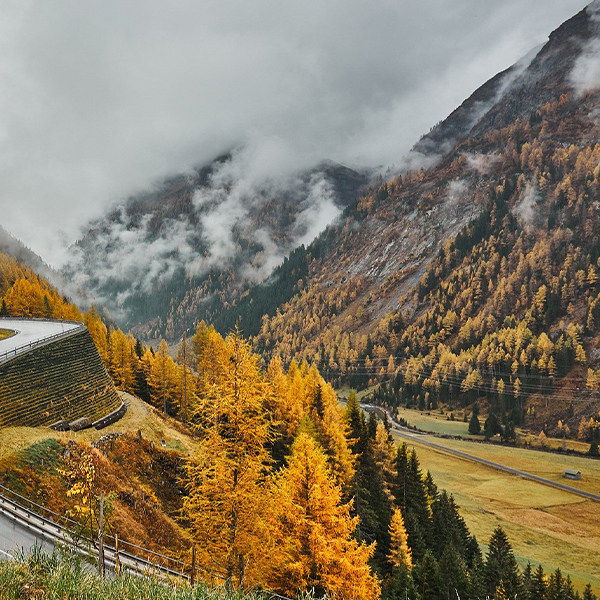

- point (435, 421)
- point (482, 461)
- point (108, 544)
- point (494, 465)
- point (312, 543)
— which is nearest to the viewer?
point (312, 543)

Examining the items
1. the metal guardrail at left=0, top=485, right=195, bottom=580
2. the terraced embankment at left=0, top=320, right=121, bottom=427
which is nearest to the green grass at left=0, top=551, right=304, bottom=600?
the metal guardrail at left=0, top=485, right=195, bottom=580

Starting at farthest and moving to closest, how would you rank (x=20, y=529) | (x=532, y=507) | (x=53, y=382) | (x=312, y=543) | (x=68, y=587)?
1. (x=532, y=507)
2. (x=53, y=382)
3. (x=20, y=529)
4. (x=312, y=543)
5. (x=68, y=587)

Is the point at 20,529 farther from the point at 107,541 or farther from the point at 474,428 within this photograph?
the point at 474,428

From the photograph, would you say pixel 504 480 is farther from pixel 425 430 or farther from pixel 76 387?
pixel 76 387

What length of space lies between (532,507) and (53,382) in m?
77.9

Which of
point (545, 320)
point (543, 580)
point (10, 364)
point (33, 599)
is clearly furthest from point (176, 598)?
point (545, 320)

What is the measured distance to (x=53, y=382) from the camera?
131ft

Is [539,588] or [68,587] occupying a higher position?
[68,587]

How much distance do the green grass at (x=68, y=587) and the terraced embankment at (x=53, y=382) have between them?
28212mm

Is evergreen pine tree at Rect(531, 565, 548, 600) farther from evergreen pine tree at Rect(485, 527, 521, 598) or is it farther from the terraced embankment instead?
the terraced embankment

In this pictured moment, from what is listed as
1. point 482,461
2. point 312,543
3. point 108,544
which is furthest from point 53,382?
point 482,461

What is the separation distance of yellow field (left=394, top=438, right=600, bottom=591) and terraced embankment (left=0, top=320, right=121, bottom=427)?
54.6 m

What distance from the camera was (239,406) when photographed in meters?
18.0

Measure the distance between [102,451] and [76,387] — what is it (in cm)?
1053
